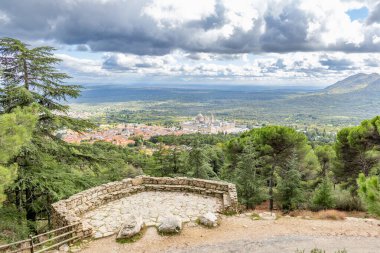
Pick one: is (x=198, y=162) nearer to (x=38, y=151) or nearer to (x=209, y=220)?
A: (x=209, y=220)

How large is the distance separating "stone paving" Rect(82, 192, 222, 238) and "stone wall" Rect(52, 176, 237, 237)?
0.24 metres

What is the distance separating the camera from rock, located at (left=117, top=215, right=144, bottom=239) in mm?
7496

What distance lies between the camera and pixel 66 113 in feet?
36.7

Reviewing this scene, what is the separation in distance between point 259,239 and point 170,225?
8.62ft

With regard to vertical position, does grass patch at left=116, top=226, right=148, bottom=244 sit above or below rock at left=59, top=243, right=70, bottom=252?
above

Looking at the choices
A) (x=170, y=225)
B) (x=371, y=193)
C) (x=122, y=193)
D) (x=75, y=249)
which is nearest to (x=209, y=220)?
(x=170, y=225)

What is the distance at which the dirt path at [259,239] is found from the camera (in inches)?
278

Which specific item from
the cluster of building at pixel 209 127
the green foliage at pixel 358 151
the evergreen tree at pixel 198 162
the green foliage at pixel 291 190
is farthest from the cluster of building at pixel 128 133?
the green foliage at pixel 358 151

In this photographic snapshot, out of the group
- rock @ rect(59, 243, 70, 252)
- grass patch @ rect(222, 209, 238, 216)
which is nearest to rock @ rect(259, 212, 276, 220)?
grass patch @ rect(222, 209, 238, 216)

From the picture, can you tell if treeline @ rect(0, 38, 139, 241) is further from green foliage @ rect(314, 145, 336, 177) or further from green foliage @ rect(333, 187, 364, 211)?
green foliage @ rect(314, 145, 336, 177)

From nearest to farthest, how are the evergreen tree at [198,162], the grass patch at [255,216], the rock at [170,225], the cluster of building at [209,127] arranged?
1. the rock at [170,225]
2. the grass patch at [255,216]
3. the evergreen tree at [198,162]
4. the cluster of building at [209,127]

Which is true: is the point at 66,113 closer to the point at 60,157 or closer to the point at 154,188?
the point at 60,157

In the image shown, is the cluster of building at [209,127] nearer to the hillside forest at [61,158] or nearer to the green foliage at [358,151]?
the green foliage at [358,151]

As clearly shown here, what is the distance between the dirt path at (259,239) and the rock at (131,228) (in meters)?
0.29
